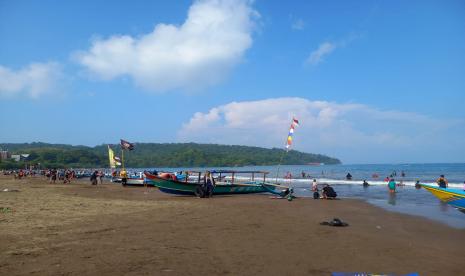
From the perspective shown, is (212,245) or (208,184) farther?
(208,184)

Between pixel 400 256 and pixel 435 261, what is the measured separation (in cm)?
69

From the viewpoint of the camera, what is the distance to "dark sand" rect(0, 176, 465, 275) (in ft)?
22.6

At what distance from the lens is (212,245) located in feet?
28.9

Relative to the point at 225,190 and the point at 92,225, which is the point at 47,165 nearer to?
the point at 225,190

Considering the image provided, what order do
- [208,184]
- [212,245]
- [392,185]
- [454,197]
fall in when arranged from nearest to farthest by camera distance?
1. [212,245]
2. [454,197]
3. [208,184]
4. [392,185]

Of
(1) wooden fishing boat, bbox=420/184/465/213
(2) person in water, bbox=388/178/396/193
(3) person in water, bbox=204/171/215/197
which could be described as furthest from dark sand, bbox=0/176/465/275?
(2) person in water, bbox=388/178/396/193

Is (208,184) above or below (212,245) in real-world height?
above

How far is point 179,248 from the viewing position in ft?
27.3

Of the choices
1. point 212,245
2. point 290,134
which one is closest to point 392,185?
point 290,134

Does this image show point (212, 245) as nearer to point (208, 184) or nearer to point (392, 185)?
point (208, 184)

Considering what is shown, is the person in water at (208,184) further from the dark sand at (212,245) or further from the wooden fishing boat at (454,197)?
the wooden fishing boat at (454,197)

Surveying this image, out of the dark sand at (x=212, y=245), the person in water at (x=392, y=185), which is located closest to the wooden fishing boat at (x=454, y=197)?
the dark sand at (x=212, y=245)

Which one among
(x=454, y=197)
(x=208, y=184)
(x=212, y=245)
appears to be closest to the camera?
(x=212, y=245)

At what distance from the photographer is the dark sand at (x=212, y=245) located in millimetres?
6902
